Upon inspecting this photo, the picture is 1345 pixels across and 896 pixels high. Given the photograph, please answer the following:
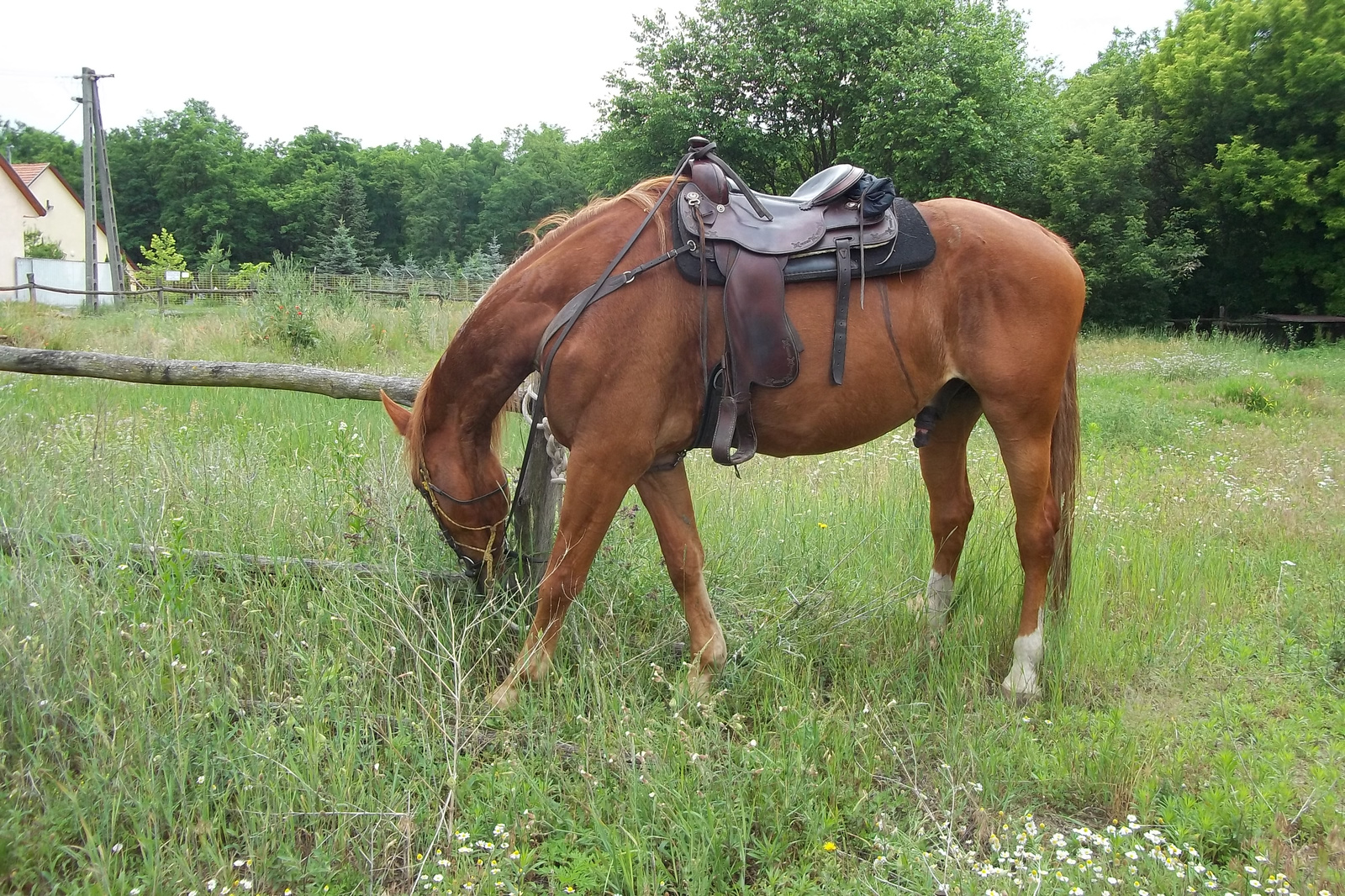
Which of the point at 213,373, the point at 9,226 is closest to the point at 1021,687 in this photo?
the point at 213,373

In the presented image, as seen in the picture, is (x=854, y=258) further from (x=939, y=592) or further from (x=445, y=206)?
(x=445, y=206)

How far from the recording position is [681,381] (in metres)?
3.15

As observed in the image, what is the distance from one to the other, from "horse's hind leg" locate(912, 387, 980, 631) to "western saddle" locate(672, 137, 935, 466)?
3.28 ft

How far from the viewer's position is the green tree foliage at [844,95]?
85.5 ft

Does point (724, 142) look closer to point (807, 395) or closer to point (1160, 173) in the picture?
point (1160, 173)

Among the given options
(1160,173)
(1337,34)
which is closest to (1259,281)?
(1160,173)

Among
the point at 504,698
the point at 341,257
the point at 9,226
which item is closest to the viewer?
the point at 504,698

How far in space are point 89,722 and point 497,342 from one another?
6.13ft

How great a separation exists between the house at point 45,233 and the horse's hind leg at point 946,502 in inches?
1462

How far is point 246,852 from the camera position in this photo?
2293 mm

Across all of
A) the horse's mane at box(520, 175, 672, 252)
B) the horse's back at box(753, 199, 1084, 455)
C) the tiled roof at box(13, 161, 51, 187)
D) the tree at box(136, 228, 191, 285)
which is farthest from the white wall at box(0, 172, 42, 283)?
the horse's back at box(753, 199, 1084, 455)

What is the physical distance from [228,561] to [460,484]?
3.61 feet

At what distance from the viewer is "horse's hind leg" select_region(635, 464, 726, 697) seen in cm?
336

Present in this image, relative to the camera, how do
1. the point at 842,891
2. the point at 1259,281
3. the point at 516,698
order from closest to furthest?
the point at 842,891 < the point at 516,698 < the point at 1259,281
